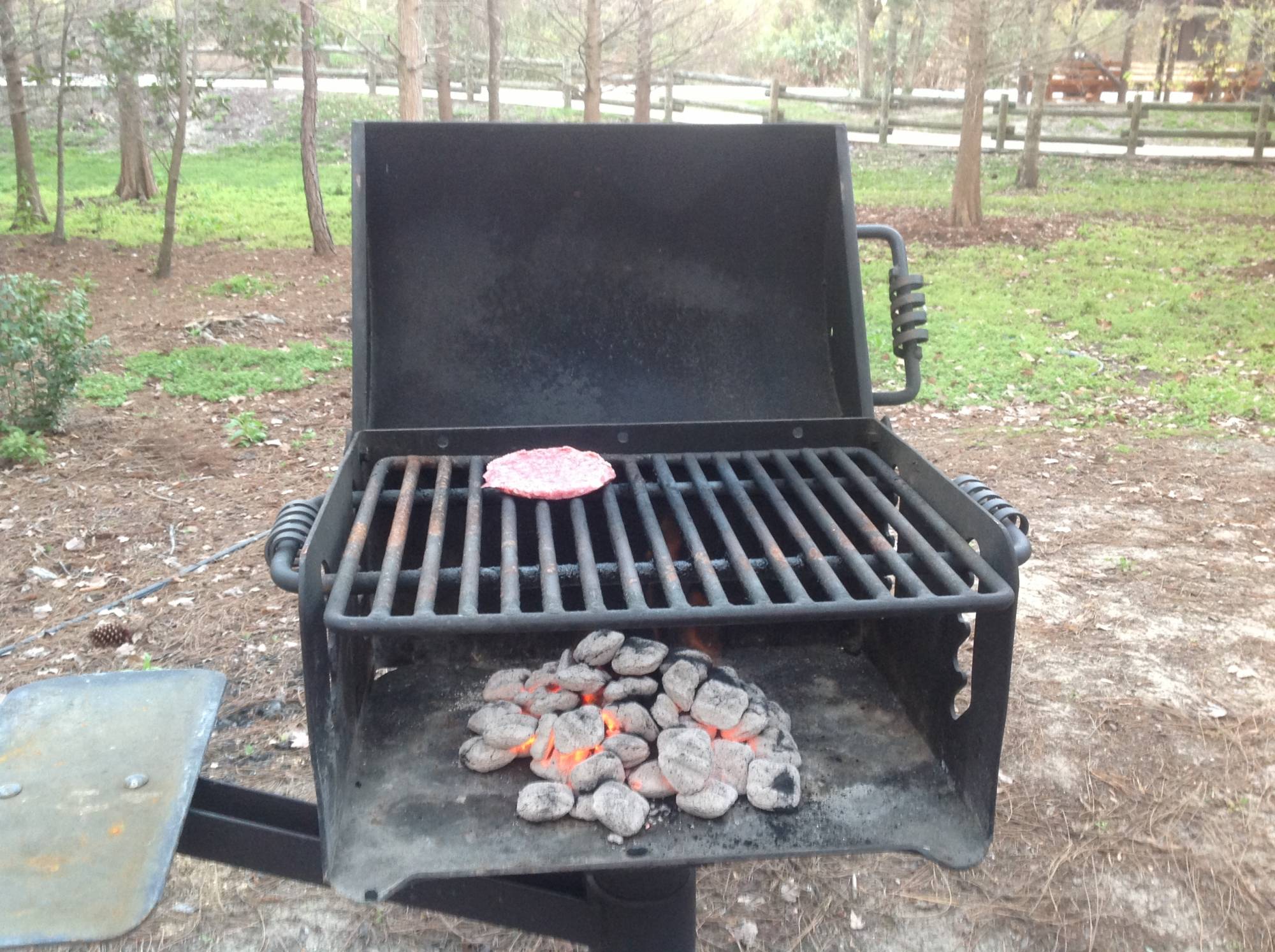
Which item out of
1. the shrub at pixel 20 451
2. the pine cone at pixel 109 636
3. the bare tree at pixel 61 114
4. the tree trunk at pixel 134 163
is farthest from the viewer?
the tree trunk at pixel 134 163

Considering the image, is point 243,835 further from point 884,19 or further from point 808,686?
point 884,19

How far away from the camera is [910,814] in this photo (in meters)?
1.61

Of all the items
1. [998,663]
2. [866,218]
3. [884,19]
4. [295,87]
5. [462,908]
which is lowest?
[462,908]

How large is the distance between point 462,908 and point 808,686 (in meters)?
0.82

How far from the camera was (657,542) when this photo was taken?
1743 millimetres

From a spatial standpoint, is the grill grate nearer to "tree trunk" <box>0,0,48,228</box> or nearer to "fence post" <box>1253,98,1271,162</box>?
"tree trunk" <box>0,0,48,228</box>

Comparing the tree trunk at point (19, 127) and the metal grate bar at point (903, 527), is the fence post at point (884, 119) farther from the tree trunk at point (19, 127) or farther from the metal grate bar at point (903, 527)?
the metal grate bar at point (903, 527)

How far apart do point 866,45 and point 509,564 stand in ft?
75.8

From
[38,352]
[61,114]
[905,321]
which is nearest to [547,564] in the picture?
[905,321]

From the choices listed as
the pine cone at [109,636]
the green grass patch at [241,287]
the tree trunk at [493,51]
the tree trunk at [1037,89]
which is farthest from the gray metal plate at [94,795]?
the tree trunk at [1037,89]

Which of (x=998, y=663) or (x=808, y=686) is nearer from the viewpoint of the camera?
(x=998, y=663)

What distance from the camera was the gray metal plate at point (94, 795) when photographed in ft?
4.37

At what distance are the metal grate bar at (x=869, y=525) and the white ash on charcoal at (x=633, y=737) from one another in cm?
38

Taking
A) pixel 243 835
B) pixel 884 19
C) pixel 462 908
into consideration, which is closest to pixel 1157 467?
pixel 462 908
